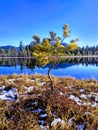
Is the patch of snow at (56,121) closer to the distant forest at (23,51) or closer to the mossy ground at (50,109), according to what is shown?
the mossy ground at (50,109)

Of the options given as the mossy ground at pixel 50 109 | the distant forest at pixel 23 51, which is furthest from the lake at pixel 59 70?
the distant forest at pixel 23 51

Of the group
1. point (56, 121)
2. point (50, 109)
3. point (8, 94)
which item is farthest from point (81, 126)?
point (8, 94)

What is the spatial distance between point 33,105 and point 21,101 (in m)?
0.68

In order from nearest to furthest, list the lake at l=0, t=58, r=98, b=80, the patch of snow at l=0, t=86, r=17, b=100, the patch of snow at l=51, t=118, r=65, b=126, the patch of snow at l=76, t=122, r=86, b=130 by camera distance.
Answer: the patch of snow at l=76, t=122, r=86, b=130
the patch of snow at l=51, t=118, r=65, b=126
the patch of snow at l=0, t=86, r=17, b=100
the lake at l=0, t=58, r=98, b=80

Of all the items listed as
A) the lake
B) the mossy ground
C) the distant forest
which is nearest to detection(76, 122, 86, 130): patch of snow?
the mossy ground

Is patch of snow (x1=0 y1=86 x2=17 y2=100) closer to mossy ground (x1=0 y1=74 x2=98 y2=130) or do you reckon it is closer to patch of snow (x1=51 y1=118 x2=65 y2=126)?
mossy ground (x1=0 y1=74 x2=98 y2=130)

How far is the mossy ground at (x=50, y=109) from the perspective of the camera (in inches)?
339

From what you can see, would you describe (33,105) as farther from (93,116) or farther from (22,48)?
(22,48)

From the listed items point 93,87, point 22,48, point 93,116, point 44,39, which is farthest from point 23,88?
point 22,48

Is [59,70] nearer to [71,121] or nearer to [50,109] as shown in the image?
[50,109]

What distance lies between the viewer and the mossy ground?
8.61 meters

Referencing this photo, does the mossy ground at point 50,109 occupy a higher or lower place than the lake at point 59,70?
higher

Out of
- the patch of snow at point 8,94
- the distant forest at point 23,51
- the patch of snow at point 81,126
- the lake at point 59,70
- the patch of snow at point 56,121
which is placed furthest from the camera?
the distant forest at point 23,51

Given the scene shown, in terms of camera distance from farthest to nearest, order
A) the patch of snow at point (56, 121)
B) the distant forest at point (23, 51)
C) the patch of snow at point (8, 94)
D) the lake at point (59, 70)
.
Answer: the distant forest at point (23, 51), the lake at point (59, 70), the patch of snow at point (8, 94), the patch of snow at point (56, 121)
